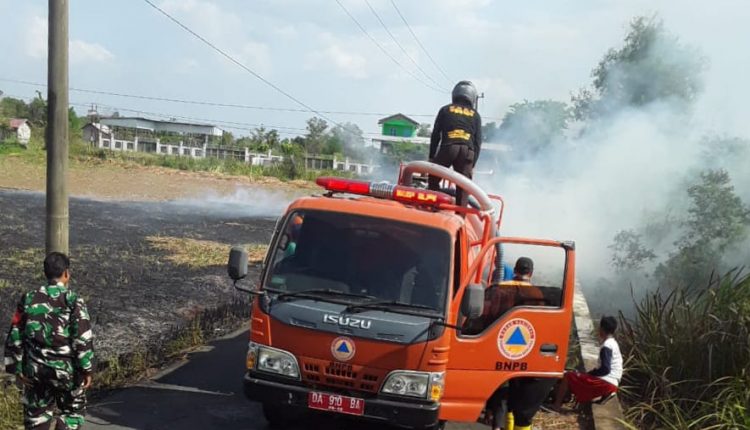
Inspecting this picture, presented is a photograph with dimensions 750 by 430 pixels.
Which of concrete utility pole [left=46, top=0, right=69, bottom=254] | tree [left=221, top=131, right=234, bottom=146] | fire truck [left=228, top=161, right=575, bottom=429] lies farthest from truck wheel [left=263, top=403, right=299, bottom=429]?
tree [left=221, top=131, right=234, bottom=146]

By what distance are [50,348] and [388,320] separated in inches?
96.3

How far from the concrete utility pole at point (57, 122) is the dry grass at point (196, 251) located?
7.77m

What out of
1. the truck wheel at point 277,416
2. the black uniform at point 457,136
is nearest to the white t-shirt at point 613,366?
the black uniform at point 457,136

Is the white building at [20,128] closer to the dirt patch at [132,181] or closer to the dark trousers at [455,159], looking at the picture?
the dirt patch at [132,181]

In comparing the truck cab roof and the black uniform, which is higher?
the black uniform

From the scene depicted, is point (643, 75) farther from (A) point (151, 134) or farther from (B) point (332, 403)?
(A) point (151, 134)

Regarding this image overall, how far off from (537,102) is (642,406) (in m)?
23.9

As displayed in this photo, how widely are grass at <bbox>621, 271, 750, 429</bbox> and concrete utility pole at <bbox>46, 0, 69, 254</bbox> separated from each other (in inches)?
222

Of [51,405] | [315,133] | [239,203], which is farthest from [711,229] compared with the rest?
[315,133]

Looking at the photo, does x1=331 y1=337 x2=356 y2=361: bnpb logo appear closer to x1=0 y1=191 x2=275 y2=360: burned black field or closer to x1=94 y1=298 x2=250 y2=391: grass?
x1=94 y1=298 x2=250 y2=391: grass

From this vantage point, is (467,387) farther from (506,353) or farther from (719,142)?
(719,142)

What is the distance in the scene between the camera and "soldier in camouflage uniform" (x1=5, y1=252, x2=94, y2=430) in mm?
5172

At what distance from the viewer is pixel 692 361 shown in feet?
23.1

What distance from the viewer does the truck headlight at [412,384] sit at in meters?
5.63
